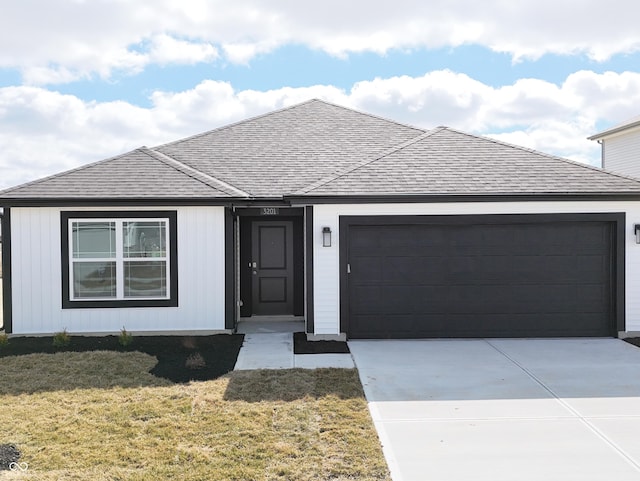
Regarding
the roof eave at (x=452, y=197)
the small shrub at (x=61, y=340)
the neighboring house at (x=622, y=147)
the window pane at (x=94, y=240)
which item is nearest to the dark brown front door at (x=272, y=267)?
the roof eave at (x=452, y=197)

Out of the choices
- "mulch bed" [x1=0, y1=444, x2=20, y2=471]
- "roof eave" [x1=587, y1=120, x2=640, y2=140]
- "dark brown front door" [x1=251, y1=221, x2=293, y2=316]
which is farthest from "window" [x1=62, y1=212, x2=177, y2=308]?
"roof eave" [x1=587, y1=120, x2=640, y2=140]

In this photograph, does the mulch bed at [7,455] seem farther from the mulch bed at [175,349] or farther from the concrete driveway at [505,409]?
the concrete driveway at [505,409]

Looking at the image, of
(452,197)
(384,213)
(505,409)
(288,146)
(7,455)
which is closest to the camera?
(7,455)

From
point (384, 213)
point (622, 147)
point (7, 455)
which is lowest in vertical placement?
point (7, 455)

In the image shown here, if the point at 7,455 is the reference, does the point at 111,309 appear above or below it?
above

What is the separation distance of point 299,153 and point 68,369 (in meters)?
6.83

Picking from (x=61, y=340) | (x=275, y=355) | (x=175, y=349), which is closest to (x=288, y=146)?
(x=175, y=349)

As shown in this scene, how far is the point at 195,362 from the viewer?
8.05 m

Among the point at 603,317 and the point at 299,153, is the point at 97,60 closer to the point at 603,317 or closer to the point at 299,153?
the point at 299,153

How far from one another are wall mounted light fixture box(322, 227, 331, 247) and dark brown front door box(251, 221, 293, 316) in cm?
217

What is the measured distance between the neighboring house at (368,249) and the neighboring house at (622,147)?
11.6 meters

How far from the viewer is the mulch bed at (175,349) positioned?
7707mm

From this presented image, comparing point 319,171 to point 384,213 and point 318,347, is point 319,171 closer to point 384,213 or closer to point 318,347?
point 384,213

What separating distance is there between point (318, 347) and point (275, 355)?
82 centimetres
